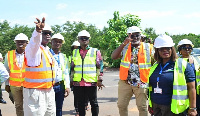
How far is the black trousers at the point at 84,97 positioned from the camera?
17.1 ft

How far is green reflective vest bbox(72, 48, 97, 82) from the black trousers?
7.9 inches

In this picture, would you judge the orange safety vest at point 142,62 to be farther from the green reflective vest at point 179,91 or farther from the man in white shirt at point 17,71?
the man in white shirt at point 17,71

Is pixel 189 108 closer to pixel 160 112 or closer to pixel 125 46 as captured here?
pixel 160 112

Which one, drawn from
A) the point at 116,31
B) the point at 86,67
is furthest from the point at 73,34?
the point at 86,67

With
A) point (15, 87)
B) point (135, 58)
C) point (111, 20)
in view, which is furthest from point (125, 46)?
point (111, 20)

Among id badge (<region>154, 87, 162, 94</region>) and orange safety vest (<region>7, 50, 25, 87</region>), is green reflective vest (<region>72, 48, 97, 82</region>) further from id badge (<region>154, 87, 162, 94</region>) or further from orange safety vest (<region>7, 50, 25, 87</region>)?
id badge (<region>154, 87, 162, 94</region>)

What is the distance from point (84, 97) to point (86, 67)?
0.67 metres

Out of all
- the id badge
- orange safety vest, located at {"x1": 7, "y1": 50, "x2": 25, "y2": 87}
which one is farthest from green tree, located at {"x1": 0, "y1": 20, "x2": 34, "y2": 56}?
the id badge

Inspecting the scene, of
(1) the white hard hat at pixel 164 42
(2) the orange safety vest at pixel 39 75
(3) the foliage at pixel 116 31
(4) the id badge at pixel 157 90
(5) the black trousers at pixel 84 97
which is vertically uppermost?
(3) the foliage at pixel 116 31

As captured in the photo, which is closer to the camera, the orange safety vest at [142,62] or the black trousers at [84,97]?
the orange safety vest at [142,62]

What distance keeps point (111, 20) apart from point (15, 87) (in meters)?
18.5

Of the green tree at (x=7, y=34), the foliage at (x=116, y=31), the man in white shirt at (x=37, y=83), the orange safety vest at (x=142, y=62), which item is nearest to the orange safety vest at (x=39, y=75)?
the man in white shirt at (x=37, y=83)

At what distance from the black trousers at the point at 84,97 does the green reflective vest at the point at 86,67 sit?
0.66 feet

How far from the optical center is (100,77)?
540cm
